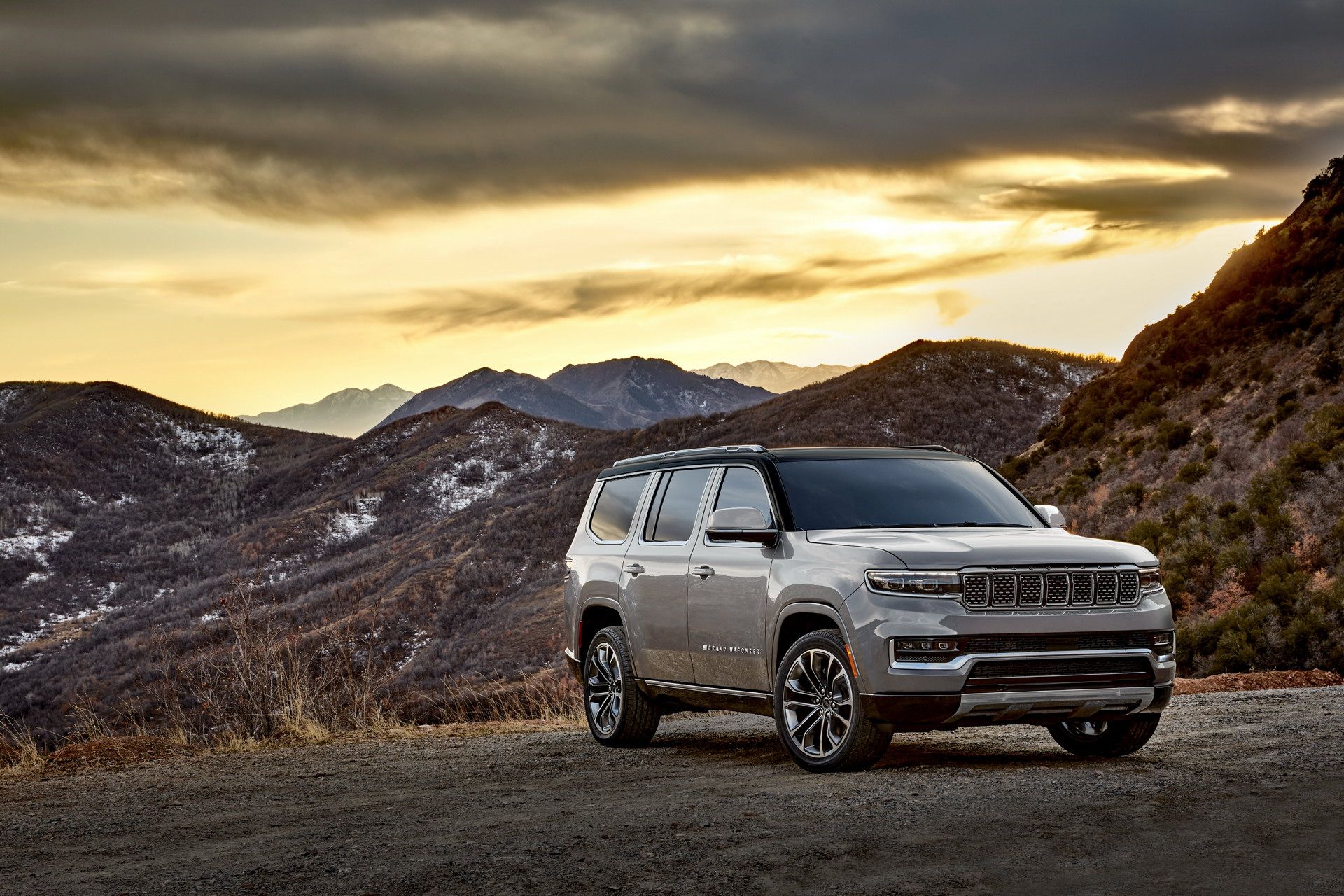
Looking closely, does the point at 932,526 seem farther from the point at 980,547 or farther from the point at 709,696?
the point at 709,696

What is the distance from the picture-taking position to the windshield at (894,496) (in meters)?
9.09

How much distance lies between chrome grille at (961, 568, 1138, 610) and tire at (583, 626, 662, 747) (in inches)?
135

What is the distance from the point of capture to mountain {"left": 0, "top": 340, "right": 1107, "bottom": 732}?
185 ft

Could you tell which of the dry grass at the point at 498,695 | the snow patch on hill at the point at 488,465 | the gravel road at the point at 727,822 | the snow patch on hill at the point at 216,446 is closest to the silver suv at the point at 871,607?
the gravel road at the point at 727,822

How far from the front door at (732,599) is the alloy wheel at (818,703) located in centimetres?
32

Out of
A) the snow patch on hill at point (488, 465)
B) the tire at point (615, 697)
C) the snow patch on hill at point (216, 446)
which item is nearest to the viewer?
the tire at point (615, 697)

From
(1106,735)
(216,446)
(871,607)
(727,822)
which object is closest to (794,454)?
(871,607)

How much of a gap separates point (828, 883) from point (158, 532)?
110 metres

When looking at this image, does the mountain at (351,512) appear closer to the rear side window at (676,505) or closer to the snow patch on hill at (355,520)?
the snow patch on hill at (355,520)

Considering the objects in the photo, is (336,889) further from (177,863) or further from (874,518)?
(874,518)

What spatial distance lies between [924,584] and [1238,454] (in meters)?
23.5

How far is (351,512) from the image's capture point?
9775 centimetres

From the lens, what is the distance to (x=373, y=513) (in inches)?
3851

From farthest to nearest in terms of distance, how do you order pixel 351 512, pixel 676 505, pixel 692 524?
pixel 351 512 → pixel 676 505 → pixel 692 524
